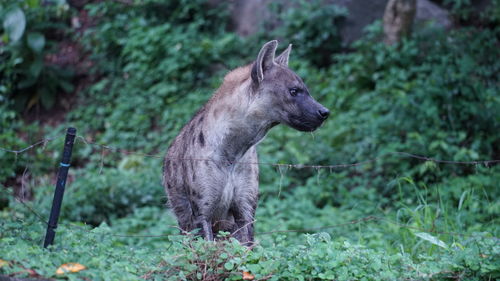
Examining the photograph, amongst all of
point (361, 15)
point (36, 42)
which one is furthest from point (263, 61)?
point (36, 42)

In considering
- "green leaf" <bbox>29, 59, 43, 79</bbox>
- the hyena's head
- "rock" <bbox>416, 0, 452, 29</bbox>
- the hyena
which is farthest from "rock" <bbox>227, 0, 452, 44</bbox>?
the hyena's head

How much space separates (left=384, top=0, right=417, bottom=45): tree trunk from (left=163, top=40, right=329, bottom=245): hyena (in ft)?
18.7

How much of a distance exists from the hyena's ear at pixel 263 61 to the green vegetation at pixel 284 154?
698 mm

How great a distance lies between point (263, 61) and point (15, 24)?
714cm

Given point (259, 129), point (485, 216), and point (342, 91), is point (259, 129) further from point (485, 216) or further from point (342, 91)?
point (342, 91)

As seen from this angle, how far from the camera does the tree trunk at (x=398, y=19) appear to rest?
393 inches

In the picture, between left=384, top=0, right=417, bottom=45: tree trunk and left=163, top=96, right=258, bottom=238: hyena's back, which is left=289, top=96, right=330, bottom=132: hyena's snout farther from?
left=384, top=0, right=417, bottom=45: tree trunk

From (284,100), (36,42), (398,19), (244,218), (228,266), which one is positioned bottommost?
(228,266)

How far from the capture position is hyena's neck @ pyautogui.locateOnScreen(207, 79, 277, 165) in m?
4.66

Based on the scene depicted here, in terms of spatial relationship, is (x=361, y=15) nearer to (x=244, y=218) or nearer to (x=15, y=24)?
(x=15, y=24)

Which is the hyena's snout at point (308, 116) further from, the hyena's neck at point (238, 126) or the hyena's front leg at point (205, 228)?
the hyena's front leg at point (205, 228)

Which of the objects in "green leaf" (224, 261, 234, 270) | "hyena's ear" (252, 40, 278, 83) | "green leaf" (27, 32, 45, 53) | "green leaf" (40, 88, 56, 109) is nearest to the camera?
"green leaf" (224, 261, 234, 270)

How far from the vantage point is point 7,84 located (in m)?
11.4

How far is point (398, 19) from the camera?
1005 cm
